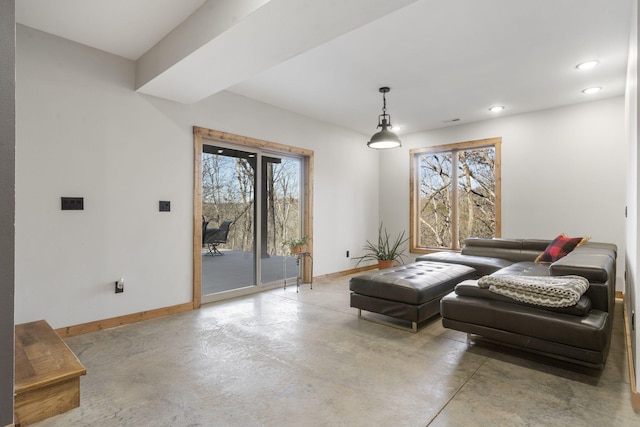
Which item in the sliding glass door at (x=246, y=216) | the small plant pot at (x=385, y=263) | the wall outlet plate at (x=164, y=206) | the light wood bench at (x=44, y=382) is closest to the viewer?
the light wood bench at (x=44, y=382)

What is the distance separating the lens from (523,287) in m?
2.41

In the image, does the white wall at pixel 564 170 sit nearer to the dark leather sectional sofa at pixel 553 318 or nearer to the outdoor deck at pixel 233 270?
the dark leather sectional sofa at pixel 553 318

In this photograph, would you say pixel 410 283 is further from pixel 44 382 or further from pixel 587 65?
pixel 587 65

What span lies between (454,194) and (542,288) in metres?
3.97

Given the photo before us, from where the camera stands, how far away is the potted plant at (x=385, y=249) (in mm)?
6270

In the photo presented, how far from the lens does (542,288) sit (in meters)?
2.32

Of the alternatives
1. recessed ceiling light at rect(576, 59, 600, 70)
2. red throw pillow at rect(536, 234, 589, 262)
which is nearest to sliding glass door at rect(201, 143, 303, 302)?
red throw pillow at rect(536, 234, 589, 262)

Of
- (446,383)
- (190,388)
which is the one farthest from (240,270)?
(446,383)

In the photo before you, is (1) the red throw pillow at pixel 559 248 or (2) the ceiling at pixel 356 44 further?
(1) the red throw pillow at pixel 559 248

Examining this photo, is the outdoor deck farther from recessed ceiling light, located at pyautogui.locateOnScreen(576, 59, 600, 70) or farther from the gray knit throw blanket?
recessed ceiling light, located at pyautogui.locateOnScreen(576, 59, 600, 70)

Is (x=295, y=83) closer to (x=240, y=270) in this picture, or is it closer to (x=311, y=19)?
(x=311, y=19)

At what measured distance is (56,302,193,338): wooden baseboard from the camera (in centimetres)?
304

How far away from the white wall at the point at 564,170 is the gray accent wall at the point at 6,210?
5908 mm

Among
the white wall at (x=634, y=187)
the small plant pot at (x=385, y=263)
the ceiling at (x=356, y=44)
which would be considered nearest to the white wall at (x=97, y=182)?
the ceiling at (x=356, y=44)
